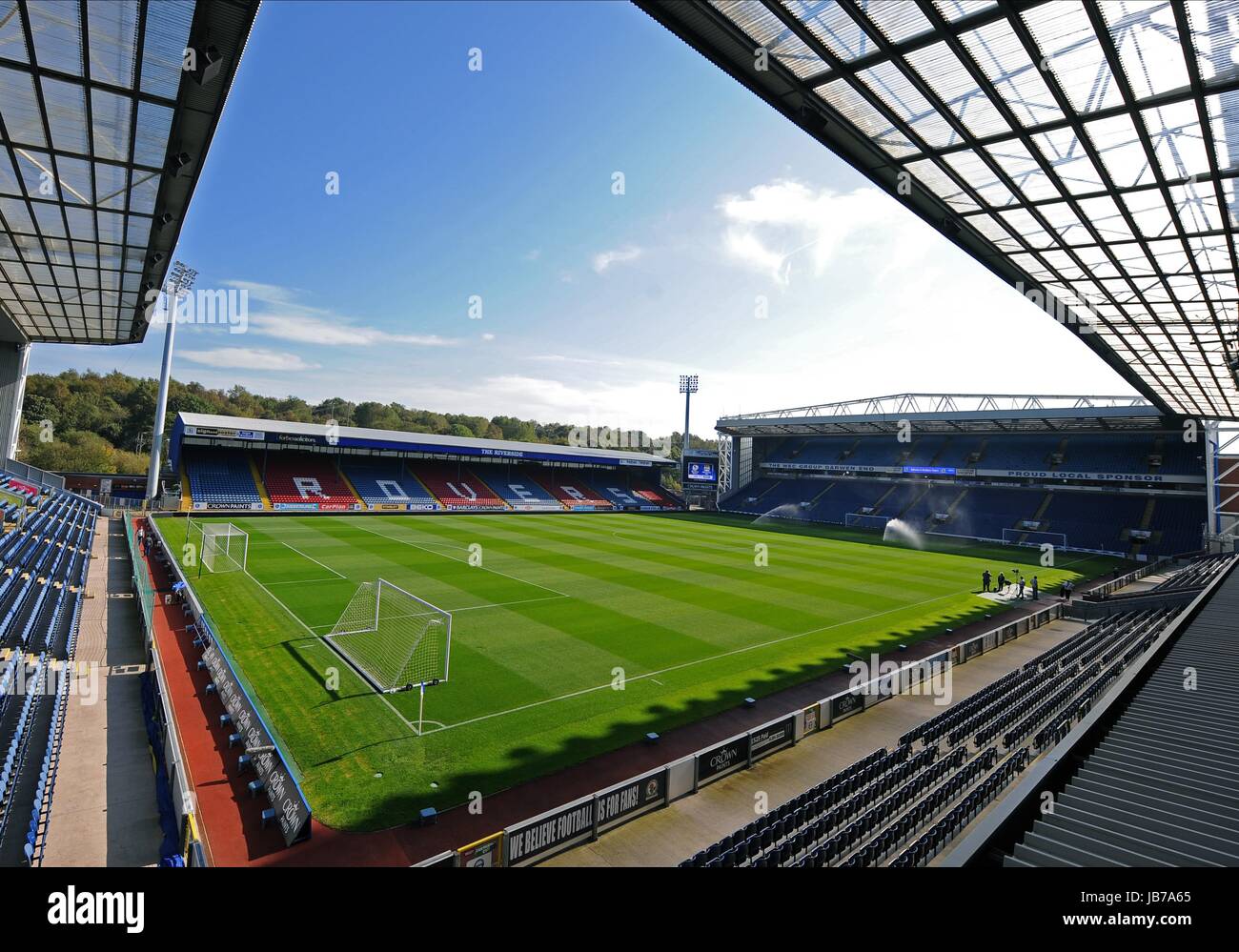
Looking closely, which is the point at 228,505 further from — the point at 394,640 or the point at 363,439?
the point at 394,640

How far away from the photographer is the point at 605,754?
11383 mm

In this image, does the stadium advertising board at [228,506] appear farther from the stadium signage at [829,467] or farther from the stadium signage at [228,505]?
the stadium signage at [829,467]

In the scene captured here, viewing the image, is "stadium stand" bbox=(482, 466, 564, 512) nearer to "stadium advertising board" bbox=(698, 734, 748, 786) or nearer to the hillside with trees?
the hillside with trees

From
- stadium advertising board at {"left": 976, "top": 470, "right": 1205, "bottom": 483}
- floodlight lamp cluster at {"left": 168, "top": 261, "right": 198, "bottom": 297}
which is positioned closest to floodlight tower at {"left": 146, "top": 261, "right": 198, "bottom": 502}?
floodlight lamp cluster at {"left": 168, "top": 261, "right": 198, "bottom": 297}

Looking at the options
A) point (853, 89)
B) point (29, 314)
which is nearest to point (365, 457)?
point (29, 314)

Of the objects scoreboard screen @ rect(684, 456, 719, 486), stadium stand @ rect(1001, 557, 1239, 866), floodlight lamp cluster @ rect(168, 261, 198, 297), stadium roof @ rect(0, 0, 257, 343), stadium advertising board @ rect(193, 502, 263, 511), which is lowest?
stadium stand @ rect(1001, 557, 1239, 866)

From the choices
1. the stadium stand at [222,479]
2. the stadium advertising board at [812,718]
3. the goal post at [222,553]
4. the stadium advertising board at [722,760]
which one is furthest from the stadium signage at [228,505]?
the stadium advertising board at [812,718]

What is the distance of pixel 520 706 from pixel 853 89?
12.5 meters

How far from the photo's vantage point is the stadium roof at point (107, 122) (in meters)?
8.40

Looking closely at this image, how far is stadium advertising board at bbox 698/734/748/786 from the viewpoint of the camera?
10.4m

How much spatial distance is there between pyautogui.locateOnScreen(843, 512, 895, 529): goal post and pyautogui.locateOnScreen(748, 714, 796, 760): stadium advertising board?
46558 mm

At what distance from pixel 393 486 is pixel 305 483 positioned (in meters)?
7.13

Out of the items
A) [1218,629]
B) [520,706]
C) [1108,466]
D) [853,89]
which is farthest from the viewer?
[1108,466]

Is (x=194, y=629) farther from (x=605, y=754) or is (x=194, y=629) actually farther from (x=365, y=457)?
(x=365, y=457)
